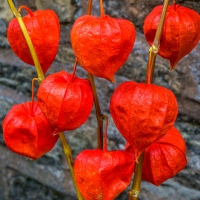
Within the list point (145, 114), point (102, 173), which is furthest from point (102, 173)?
point (145, 114)

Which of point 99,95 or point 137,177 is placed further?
point 99,95

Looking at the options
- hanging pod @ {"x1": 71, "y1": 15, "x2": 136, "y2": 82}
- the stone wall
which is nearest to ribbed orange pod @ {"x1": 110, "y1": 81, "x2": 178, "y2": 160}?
hanging pod @ {"x1": 71, "y1": 15, "x2": 136, "y2": 82}

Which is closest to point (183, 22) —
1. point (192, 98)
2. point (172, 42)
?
point (172, 42)

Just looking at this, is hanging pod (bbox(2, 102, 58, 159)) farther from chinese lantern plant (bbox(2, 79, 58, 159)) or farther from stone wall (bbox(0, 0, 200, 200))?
stone wall (bbox(0, 0, 200, 200))

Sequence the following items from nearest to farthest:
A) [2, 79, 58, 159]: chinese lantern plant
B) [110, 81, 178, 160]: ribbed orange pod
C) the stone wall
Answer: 1. [110, 81, 178, 160]: ribbed orange pod
2. [2, 79, 58, 159]: chinese lantern plant
3. the stone wall

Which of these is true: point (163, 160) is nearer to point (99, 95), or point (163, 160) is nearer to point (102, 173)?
point (102, 173)

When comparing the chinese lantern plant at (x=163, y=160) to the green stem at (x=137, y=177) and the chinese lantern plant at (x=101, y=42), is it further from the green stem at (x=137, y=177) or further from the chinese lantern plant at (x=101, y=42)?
the chinese lantern plant at (x=101, y=42)
